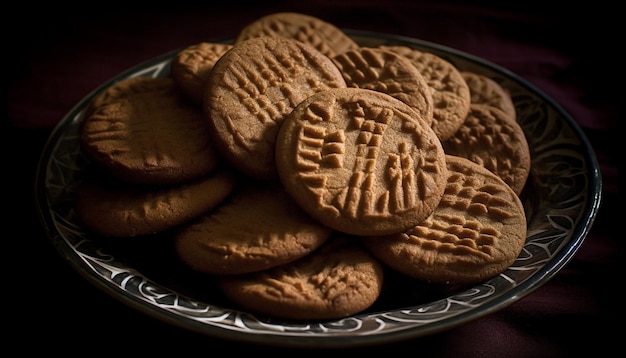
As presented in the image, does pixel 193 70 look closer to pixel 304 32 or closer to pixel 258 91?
pixel 258 91

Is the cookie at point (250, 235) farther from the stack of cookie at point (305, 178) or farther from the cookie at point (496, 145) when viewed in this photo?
the cookie at point (496, 145)

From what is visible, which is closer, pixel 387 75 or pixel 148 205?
pixel 148 205

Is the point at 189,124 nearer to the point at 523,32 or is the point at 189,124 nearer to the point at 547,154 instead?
the point at 547,154

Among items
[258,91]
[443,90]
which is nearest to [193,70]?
[258,91]

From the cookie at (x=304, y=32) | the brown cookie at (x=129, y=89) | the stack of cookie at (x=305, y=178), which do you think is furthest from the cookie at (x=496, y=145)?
the brown cookie at (x=129, y=89)

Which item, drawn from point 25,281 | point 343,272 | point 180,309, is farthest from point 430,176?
point 25,281

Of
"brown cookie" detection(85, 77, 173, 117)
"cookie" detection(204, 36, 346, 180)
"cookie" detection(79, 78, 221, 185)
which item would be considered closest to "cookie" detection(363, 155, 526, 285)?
"cookie" detection(204, 36, 346, 180)

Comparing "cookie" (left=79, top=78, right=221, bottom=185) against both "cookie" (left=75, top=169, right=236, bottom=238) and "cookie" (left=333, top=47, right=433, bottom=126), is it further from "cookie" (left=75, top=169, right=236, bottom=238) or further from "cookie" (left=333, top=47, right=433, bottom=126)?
"cookie" (left=333, top=47, right=433, bottom=126)
